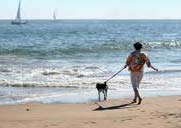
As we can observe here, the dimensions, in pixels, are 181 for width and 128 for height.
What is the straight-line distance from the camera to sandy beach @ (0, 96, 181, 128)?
9.57 meters

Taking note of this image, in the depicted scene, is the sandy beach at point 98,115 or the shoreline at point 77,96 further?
the shoreline at point 77,96

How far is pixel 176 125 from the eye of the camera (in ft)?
29.9

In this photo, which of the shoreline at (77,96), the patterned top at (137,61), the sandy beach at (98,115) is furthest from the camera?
the shoreline at (77,96)

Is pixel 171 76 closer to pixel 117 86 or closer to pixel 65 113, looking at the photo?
pixel 117 86

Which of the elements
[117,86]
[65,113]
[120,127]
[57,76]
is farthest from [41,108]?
[57,76]

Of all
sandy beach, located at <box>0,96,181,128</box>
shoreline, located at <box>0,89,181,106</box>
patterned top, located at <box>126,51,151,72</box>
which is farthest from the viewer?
shoreline, located at <box>0,89,181,106</box>

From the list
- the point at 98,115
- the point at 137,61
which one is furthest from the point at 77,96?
the point at 98,115

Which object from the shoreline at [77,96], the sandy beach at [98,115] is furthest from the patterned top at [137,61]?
the shoreline at [77,96]

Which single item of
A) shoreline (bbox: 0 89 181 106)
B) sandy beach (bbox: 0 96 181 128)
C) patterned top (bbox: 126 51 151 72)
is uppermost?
patterned top (bbox: 126 51 151 72)

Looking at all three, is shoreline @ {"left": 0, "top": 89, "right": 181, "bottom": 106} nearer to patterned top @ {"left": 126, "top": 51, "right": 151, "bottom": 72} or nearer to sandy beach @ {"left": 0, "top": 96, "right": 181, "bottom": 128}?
sandy beach @ {"left": 0, "top": 96, "right": 181, "bottom": 128}

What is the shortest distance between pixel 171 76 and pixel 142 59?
7319 millimetres

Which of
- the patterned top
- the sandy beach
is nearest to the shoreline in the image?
the sandy beach

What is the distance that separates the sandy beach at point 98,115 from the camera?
9.57m

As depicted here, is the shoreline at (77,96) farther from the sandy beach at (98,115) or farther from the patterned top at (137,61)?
the patterned top at (137,61)
